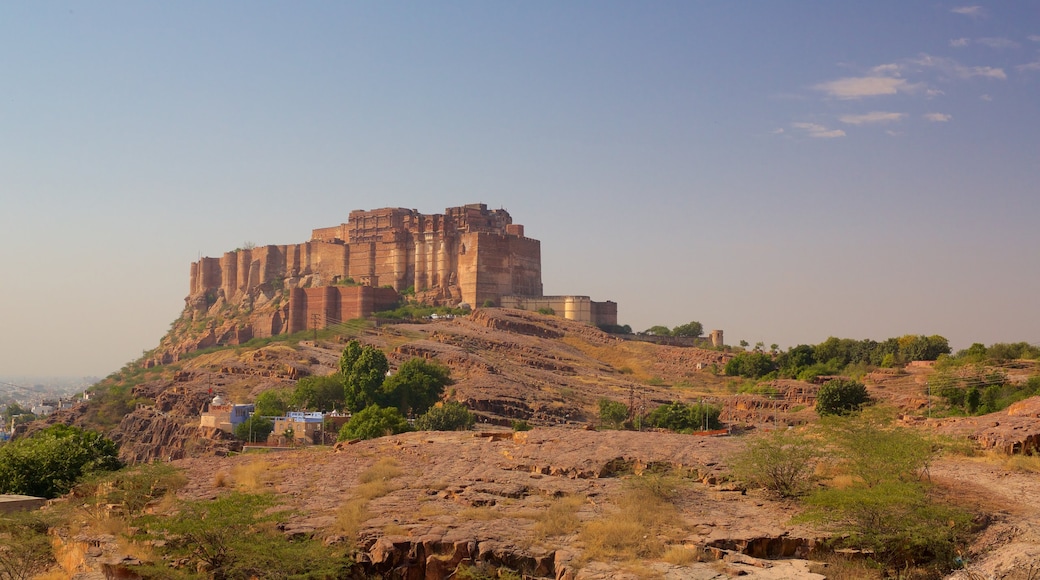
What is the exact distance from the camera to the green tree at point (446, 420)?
40.0 meters

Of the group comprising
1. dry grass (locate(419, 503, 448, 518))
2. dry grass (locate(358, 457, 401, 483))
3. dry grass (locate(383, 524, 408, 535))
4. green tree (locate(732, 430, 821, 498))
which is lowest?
dry grass (locate(383, 524, 408, 535))

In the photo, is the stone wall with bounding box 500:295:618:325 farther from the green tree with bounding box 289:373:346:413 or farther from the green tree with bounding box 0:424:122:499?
the green tree with bounding box 0:424:122:499

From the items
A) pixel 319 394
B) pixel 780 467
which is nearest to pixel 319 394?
pixel 319 394

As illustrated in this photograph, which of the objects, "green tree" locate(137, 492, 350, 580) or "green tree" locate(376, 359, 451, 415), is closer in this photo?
"green tree" locate(137, 492, 350, 580)

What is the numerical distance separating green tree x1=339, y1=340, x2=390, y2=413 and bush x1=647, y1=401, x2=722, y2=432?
12.6 metres

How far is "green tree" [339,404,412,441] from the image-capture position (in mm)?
34656

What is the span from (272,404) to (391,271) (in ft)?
103

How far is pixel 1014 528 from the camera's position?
1527 centimetres

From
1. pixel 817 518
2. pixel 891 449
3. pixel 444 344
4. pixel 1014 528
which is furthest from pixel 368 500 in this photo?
pixel 444 344

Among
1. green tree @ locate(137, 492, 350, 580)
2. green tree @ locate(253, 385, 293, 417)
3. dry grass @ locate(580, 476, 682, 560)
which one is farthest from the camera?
green tree @ locate(253, 385, 293, 417)

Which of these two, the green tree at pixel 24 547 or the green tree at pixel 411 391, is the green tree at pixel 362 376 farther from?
the green tree at pixel 24 547

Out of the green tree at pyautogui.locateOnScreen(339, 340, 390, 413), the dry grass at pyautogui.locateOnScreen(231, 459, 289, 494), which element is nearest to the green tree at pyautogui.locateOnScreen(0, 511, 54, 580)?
the dry grass at pyautogui.locateOnScreen(231, 459, 289, 494)

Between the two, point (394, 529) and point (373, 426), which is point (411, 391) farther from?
point (394, 529)

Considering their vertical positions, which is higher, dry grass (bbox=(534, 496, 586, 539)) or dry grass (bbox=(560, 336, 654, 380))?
dry grass (bbox=(560, 336, 654, 380))
